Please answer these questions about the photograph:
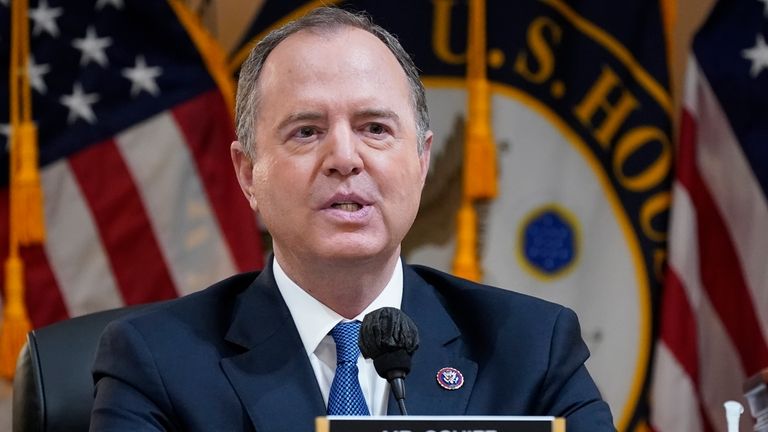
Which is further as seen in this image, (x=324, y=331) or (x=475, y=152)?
(x=475, y=152)

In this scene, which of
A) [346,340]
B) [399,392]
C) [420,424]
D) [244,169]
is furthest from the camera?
[244,169]

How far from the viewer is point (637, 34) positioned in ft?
14.3

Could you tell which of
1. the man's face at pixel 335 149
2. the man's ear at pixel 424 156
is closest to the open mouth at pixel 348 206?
the man's face at pixel 335 149

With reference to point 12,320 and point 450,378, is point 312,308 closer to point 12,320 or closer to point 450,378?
point 450,378

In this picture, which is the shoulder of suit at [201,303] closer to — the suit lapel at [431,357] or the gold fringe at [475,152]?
the suit lapel at [431,357]

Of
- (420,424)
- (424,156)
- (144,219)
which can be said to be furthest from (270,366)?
(144,219)

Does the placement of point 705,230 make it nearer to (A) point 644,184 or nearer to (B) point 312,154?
(A) point 644,184

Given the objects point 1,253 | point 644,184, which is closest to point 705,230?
point 644,184

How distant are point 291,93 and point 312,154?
0.13 metres

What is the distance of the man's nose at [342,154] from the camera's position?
7.33 ft

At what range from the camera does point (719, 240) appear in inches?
168

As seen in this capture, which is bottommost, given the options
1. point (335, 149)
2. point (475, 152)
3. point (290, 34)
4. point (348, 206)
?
point (348, 206)

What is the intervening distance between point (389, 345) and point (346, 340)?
42cm

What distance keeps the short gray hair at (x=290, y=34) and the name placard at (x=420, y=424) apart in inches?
34.9
